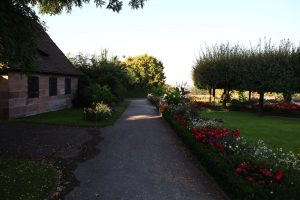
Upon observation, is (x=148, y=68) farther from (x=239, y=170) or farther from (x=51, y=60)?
(x=239, y=170)

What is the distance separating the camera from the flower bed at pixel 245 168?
6133 mm

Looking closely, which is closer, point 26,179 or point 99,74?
point 26,179

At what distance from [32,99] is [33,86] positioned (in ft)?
3.15

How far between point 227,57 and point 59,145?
23178mm

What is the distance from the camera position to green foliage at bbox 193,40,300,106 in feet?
78.1

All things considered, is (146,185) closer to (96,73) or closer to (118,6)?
(118,6)

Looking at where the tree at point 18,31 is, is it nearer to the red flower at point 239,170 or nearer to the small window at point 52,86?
the red flower at point 239,170

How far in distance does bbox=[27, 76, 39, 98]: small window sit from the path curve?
983 cm

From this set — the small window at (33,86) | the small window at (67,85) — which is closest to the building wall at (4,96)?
the small window at (33,86)

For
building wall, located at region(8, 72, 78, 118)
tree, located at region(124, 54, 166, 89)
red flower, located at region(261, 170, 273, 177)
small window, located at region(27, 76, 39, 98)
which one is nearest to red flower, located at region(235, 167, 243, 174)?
red flower, located at region(261, 170, 273, 177)

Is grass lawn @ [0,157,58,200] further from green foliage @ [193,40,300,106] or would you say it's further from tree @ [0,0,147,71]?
green foliage @ [193,40,300,106]

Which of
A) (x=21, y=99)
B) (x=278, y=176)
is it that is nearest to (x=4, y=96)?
(x=21, y=99)

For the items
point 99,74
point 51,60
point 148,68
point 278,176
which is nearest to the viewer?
point 278,176

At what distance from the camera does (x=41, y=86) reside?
22250mm
